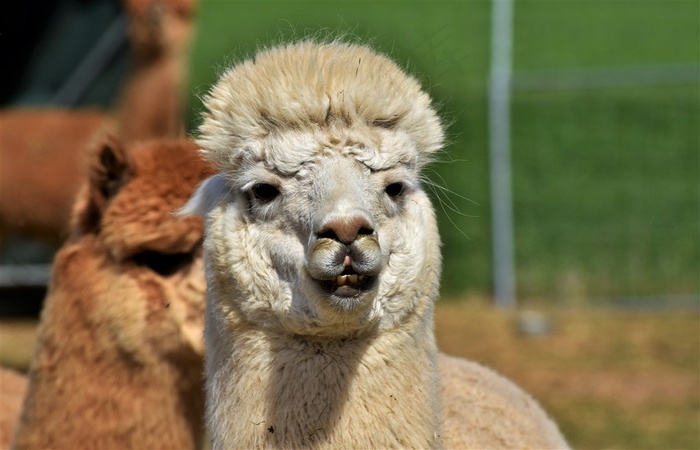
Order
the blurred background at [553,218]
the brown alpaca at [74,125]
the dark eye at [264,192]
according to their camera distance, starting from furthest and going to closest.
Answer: the brown alpaca at [74,125] → the blurred background at [553,218] → the dark eye at [264,192]

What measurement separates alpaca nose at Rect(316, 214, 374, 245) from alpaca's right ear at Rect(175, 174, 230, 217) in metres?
0.44

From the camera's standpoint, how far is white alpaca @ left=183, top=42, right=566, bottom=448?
2.57 meters

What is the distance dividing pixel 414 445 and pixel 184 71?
312 inches

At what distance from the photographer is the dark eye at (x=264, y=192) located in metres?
2.67

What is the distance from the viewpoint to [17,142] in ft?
33.4

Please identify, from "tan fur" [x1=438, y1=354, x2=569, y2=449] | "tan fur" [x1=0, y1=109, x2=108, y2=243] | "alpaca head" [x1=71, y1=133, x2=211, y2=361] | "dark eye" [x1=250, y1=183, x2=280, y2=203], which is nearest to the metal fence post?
"tan fur" [x1=0, y1=109, x2=108, y2=243]

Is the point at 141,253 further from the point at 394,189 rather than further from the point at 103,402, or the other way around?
the point at 394,189

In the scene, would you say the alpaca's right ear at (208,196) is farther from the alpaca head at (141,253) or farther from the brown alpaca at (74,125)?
the brown alpaca at (74,125)

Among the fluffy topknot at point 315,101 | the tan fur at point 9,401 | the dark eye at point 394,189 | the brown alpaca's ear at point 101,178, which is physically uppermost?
the fluffy topknot at point 315,101

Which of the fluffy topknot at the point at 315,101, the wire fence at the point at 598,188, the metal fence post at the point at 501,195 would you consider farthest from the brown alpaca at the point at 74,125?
the fluffy topknot at the point at 315,101

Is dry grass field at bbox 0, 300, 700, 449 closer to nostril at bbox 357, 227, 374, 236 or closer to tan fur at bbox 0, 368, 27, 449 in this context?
tan fur at bbox 0, 368, 27, 449

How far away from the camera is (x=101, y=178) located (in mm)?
3840

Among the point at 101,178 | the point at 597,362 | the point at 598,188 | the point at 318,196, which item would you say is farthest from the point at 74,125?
the point at 318,196

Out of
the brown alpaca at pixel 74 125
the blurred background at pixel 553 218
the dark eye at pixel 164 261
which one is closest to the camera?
the dark eye at pixel 164 261
